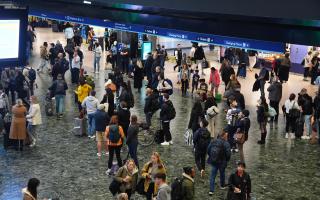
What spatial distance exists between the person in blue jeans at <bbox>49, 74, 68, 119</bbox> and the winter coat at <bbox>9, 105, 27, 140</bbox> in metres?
3.10

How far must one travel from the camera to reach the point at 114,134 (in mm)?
12281

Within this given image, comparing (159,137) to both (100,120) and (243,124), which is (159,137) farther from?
(243,124)

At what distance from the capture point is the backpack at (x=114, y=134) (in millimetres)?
12205

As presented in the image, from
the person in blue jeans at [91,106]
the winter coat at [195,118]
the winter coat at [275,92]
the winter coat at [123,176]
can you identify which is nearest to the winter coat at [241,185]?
the winter coat at [123,176]

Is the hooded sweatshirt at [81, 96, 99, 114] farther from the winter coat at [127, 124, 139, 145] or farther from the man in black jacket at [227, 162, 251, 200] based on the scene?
the man in black jacket at [227, 162, 251, 200]

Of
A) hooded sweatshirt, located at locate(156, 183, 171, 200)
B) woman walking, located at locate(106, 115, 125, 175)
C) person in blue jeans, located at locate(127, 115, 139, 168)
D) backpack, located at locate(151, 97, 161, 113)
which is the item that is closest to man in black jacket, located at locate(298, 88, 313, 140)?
backpack, located at locate(151, 97, 161, 113)

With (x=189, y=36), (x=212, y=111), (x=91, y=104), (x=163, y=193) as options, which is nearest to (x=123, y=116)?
(x=91, y=104)

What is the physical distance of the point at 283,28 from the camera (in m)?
11.1

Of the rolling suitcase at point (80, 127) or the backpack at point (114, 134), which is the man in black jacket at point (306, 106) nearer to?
the backpack at point (114, 134)

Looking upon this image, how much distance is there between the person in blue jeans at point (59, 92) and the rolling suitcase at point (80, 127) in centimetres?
177

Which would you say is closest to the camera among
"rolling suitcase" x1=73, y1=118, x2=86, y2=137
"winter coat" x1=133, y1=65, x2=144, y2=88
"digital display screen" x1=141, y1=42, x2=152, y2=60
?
"rolling suitcase" x1=73, y1=118, x2=86, y2=137

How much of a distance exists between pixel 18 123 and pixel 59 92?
10.9 feet

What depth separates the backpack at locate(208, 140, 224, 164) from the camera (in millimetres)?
11302

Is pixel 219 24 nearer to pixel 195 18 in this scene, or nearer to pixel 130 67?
pixel 195 18
